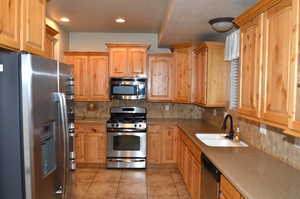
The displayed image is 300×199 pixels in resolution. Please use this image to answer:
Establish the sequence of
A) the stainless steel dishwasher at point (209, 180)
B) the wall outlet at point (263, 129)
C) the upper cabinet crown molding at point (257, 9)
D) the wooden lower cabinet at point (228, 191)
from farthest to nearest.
A: 1. the wall outlet at point (263, 129)
2. the stainless steel dishwasher at point (209, 180)
3. the upper cabinet crown molding at point (257, 9)
4. the wooden lower cabinet at point (228, 191)

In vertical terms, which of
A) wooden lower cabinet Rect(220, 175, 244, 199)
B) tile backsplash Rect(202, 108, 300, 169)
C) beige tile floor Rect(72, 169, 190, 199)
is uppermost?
tile backsplash Rect(202, 108, 300, 169)

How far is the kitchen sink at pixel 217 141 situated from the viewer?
2.89m

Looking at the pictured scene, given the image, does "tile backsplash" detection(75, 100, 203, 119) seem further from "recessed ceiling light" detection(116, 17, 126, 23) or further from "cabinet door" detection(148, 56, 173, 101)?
"recessed ceiling light" detection(116, 17, 126, 23)

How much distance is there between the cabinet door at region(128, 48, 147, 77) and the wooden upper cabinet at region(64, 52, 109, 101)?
20.1 inches

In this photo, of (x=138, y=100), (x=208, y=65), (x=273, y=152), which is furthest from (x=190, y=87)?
(x=273, y=152)

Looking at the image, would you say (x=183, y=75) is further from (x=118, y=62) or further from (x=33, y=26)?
(x=33, y=26)

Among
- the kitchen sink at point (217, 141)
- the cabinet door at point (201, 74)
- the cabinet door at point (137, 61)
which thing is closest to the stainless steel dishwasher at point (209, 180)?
the kitchen sink at point (217, 141)

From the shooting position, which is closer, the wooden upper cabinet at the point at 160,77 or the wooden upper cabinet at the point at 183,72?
the wooden upper cabinet at the point at 183,72

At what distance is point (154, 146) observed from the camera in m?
4.68

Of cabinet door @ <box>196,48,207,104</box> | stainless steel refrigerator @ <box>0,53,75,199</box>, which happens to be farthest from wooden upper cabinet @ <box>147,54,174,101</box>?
stainless steel refrigerator @ <box>0,53,75,199</box>

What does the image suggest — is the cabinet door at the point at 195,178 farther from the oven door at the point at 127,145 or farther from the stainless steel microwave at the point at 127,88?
the stainless steel microwave at the point at 127,88

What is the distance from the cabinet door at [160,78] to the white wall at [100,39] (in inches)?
16.5

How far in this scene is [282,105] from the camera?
5.32ft

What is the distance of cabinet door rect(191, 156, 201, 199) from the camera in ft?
9.27
